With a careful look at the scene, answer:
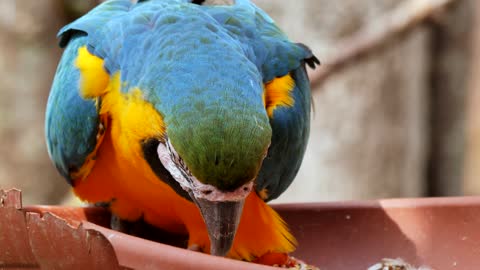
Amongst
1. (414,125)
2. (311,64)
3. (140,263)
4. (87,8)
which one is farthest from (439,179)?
(140,263)

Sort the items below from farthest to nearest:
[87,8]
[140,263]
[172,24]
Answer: [87,8] → [172,24] → [140,263]

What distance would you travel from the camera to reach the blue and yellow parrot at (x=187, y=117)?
1.98 metres

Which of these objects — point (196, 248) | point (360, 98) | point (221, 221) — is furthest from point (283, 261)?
point (360, 98)

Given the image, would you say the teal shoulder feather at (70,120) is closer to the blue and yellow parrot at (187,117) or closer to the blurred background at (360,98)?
the blue and yellow parrot at (187,117)

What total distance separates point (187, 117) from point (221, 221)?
10.7 inches

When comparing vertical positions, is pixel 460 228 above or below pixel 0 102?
above

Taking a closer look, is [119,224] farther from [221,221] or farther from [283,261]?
[221,221]

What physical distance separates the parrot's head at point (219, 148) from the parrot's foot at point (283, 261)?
17.5 inches

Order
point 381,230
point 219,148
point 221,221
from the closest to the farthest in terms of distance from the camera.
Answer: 1. point 219,148
2. point 221,221
3. point 381,230

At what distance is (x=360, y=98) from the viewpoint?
14.9 feet

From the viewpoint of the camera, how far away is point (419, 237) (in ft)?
8.50

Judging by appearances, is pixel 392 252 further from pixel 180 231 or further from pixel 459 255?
pixel 180 231

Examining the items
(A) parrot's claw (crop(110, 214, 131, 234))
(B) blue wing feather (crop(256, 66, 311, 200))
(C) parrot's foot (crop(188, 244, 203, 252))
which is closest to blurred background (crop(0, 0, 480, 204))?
(B) blue wing feather (crop(256, 66, 311, 200))

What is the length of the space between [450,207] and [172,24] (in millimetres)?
985
